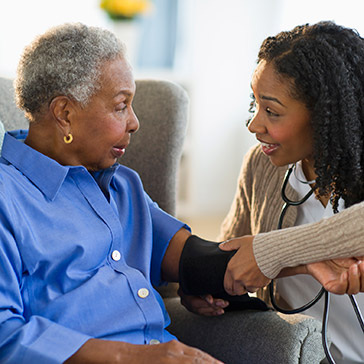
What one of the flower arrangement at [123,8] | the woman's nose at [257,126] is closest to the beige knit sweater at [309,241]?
the woman's nose at [257,126]

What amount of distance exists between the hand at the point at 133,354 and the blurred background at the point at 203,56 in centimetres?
266

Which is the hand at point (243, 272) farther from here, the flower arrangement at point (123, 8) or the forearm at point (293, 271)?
the flower arrangement at point (123, 8)

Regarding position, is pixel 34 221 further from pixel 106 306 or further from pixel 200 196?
pixel 200 196

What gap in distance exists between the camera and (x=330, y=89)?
4.25ft

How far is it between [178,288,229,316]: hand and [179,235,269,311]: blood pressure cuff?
14 millimetres

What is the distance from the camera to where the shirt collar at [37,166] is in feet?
4.17

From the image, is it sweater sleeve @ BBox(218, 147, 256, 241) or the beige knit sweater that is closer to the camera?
the beige knit sweater

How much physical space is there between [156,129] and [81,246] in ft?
1.88

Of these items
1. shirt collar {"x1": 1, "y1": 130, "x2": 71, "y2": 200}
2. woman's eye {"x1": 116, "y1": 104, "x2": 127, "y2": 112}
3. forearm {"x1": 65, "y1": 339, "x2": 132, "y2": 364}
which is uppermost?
woman's eye {"x1": 116, "y1": 104, "x2": 127, "y2": 112}

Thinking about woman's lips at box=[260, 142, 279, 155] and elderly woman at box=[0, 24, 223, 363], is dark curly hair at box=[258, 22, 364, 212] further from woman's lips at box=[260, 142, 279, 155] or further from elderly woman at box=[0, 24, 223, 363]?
elderly woman at box=[0, 24, 223, 363]

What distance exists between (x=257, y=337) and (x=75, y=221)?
20.3 inches

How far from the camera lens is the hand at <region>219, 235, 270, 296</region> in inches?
53.6

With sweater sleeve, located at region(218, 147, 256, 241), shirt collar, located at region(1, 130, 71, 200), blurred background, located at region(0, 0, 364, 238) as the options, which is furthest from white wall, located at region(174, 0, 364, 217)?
shirt collar, located at region(1, 130, 71, 200)

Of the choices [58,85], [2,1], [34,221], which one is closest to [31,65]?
[58,85]
